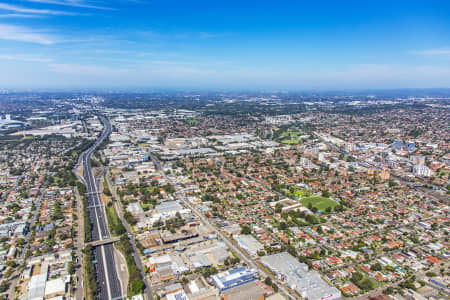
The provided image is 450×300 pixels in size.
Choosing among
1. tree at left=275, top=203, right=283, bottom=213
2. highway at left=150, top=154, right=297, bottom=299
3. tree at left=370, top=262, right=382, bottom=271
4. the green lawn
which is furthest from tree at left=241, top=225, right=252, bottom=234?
tree at left=370, top=262, right=382, bottom=271

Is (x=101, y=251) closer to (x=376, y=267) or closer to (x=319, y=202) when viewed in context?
(x=376, y=267)

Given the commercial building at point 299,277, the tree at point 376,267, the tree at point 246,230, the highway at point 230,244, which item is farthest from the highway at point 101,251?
the tree at point 376,267

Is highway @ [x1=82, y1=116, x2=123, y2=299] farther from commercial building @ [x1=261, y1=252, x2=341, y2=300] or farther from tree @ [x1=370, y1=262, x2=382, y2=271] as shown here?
tree @ [x1=370, y1=262, x2=382, y2=271]

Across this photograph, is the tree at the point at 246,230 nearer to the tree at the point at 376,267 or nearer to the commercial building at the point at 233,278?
the commercial building at the point at 233,278

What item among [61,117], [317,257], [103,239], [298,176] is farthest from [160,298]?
[61,117]


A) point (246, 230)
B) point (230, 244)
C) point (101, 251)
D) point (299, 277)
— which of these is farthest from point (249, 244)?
point (101, 251)

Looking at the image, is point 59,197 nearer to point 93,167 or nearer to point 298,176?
point 93,167
